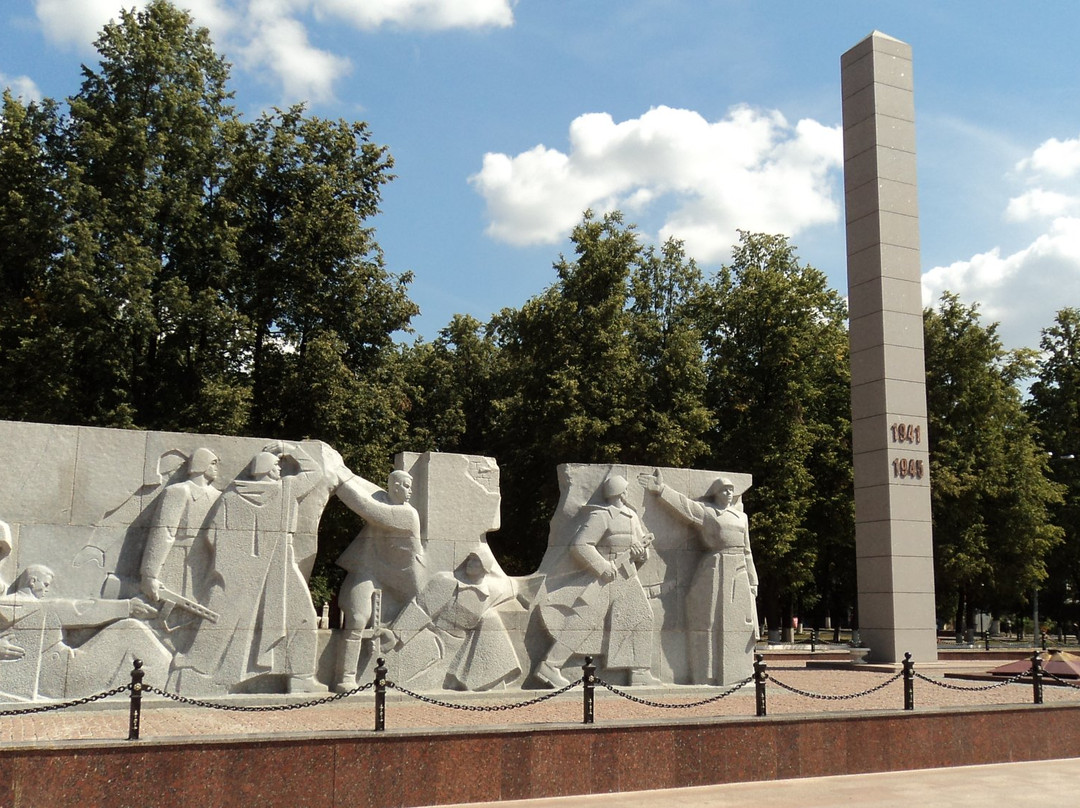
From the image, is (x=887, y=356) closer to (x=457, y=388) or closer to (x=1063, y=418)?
(x=457, y=388)

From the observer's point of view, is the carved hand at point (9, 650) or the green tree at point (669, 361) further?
the green tree at point (669, 361)

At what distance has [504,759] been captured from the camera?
925 cm

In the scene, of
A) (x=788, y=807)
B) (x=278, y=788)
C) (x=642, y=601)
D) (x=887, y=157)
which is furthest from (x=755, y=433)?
(x=278, y=788)

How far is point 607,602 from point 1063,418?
95.3 feet

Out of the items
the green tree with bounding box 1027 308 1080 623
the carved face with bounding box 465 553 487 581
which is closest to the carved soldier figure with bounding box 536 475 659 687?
the carved face with bounding box 465 553 487 581

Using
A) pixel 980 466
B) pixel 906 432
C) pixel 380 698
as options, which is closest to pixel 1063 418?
pixel 980 466

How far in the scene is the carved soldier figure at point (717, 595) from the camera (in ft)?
44.5

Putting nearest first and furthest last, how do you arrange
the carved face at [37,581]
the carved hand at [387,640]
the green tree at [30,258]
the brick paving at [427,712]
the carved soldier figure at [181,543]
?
the brick paving at [427,712], the carved face at [37,581], the carved soldier figure at [181,543], the carved hand at [387,640], the green tree at [30,258]

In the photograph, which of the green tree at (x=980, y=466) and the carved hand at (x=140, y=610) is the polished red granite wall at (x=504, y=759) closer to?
the carved hand at (x=140, y=610)

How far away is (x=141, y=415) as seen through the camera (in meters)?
21.1

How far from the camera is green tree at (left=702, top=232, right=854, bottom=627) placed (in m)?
26.4

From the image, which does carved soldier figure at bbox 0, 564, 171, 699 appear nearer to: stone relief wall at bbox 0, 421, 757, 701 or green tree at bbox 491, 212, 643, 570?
stone relief wall at bbox 0, 421, 757, 701

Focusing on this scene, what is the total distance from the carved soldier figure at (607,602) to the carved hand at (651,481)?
0.36m

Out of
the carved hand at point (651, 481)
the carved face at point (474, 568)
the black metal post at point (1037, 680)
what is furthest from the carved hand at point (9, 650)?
the black metal post at point (1037, 680)
